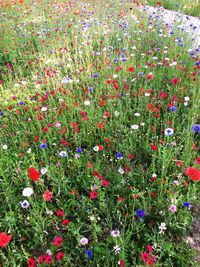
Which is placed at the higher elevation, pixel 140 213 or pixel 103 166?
pixel 140 213

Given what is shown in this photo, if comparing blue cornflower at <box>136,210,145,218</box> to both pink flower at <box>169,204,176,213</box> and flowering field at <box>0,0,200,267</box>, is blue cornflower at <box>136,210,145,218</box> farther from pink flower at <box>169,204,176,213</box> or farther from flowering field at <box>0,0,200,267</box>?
pink flower at <box>169,204,176,213</box>

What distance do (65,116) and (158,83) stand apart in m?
1.48

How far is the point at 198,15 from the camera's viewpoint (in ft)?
24.4

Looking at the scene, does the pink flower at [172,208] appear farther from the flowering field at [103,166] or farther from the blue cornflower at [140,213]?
the blue cornflower at [140,213]

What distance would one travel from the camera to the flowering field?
202 centimetres

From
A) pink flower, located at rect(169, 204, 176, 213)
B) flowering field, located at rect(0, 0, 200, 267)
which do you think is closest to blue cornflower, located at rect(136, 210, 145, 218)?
flowering field, located at rect(0, 0, 200, 267)

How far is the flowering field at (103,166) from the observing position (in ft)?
6.64

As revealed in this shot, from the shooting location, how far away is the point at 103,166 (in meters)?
2.74

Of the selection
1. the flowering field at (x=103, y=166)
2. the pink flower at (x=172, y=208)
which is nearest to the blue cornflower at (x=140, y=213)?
the flowering field at (x=103, y=166)

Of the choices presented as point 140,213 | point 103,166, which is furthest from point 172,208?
point 103,166

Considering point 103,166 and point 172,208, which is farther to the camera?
point 103,166

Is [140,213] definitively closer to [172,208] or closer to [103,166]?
[172,208]

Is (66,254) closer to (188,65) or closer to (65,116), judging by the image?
(65,116)

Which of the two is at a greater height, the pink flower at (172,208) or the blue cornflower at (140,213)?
the pink flower at (172,208)
